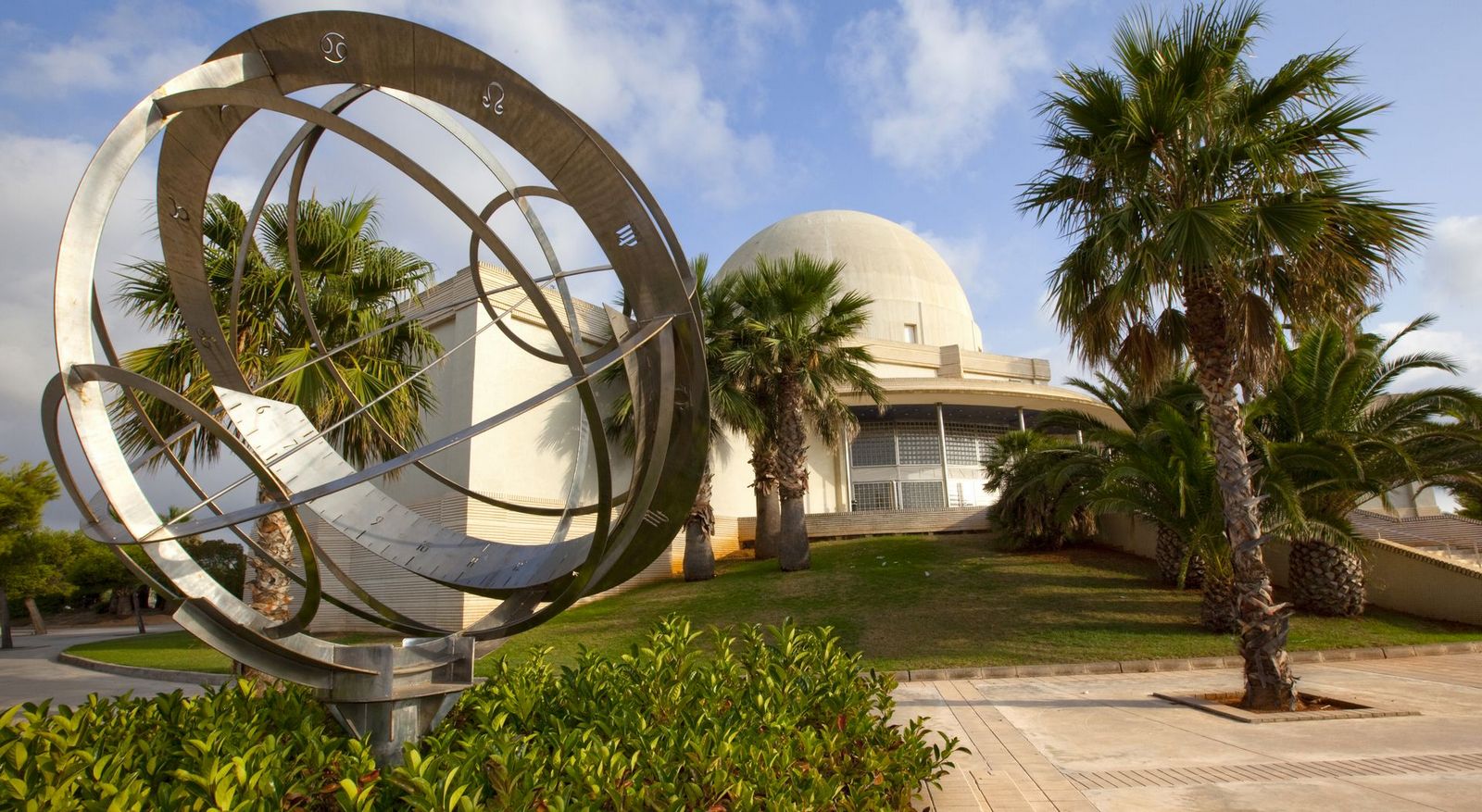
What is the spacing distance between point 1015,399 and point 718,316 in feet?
46.8

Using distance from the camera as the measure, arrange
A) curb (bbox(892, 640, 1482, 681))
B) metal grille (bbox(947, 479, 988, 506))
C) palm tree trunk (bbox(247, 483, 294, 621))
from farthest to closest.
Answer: metal grille (bbox(947, 479, 988, 506)) → curb (bbox(892, 640, 1482, 681)) → palm tree trunk (bbox(247, 483, 294, 621))

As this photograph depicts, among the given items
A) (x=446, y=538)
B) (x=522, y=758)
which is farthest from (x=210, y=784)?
(x=446, y=538)

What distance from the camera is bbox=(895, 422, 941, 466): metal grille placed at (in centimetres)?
3262

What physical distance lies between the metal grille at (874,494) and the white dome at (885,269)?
6.79 m

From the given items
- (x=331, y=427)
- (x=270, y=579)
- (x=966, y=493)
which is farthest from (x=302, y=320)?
(x=966, y=493)

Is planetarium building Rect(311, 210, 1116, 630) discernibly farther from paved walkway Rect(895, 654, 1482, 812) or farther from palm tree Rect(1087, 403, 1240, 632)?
palm tree Rect(1087, 403, 1240, 632)

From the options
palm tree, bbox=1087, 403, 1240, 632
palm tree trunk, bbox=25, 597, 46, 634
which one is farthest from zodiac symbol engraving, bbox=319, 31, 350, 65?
palm tree trunk, bbox=25, 597, 46, 634

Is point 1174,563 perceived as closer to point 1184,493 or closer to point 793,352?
point 1184,493

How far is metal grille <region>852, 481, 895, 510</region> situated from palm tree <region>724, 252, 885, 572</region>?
1043 cm

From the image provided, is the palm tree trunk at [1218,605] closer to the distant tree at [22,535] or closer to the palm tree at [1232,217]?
the palm tree at [1232,217]

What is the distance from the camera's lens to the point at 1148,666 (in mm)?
13305

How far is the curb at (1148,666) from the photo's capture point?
43.5ft

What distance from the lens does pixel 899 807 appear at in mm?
5016

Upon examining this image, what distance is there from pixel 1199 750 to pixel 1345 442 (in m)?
9.57
